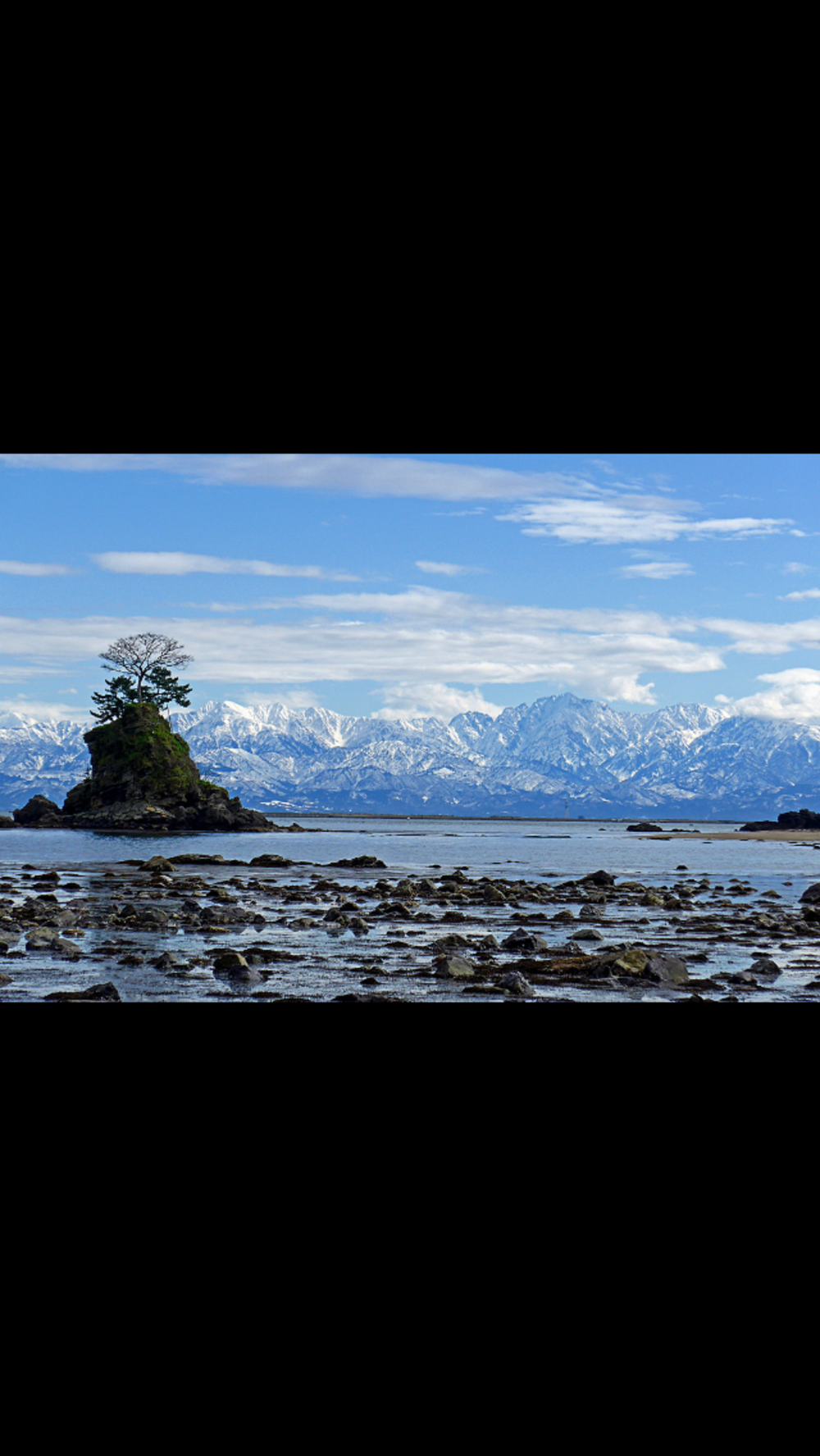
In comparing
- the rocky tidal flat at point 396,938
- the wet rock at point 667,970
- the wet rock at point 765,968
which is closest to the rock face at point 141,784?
the rocky tidal flat at point 396,938

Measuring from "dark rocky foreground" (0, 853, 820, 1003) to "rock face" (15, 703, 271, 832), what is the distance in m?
37.3

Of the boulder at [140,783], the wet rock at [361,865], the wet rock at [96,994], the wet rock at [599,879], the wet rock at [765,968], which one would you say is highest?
the boulder at [140,783]

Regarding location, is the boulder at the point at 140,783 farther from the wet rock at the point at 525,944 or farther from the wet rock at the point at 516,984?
the wet rock at the point at 516,984

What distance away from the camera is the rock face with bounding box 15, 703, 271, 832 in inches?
2516

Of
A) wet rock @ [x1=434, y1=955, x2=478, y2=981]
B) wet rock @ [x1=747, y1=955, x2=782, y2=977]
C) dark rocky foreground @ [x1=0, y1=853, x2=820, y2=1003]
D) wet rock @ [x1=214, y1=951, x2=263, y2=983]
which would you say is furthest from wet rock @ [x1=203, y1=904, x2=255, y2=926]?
wet rock @ [x1=747, y1=955, x2=782, y2=977]

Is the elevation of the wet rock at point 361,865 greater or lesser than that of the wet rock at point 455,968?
lesser

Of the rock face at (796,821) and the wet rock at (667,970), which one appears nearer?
→ the wet rock at (667,970)

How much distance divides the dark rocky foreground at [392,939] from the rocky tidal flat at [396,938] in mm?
39

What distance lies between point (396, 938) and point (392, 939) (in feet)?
0.39

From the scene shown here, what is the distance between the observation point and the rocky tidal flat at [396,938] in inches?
420
